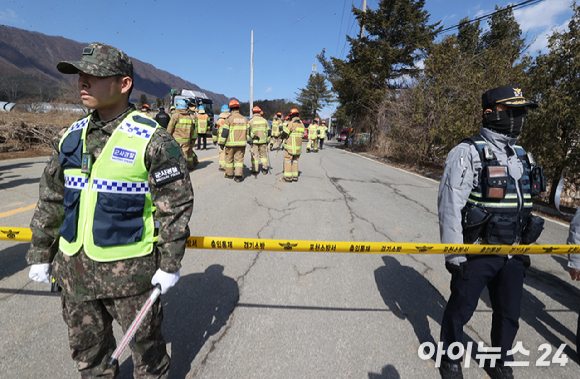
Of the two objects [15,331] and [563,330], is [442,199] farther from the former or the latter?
[15,331]

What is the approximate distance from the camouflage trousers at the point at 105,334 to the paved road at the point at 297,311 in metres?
0.43

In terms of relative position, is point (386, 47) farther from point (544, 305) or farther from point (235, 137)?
point (544, 305)

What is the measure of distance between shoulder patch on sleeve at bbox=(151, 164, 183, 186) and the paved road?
145 centimetres

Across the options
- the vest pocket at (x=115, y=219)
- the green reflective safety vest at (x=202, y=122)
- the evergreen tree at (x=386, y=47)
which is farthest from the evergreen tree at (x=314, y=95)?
the vest pocket at (x=115, y=219)

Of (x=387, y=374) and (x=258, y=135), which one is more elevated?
(x=258, y=135)

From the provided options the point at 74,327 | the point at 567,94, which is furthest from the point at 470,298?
the point at 567,94

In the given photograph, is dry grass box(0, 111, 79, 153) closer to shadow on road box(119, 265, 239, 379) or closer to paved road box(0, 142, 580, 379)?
paved road box(0, 142, 580, 379)

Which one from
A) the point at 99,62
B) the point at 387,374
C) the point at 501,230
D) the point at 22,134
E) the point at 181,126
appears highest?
the point at 99,62

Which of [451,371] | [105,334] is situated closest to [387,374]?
[451,371]

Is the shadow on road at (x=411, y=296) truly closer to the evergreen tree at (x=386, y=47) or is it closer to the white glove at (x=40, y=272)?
the white glove at (x=40, y=272)

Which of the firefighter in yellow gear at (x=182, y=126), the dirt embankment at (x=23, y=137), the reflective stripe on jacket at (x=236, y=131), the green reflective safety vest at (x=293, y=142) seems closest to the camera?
the reflective stripe on jacket at (x=236, y=131)

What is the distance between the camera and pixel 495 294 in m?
2.18

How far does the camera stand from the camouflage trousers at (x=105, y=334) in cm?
155

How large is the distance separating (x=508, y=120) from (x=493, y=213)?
69 cm
